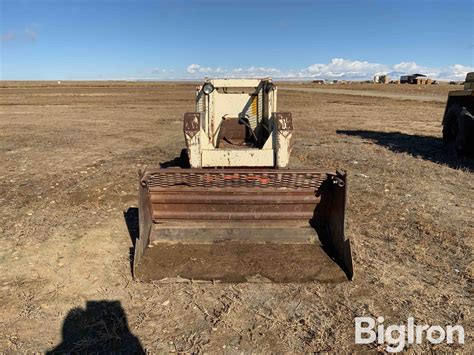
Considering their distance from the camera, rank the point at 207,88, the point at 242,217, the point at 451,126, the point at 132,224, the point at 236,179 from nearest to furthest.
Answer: the point at 236,179, the point at 242,217, the point at 132,224, the point at 207,88, the point at 451,126

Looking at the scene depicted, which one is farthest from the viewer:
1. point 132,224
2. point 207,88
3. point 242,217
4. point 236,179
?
point 207,88

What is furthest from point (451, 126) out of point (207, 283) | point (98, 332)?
point (98, 332)

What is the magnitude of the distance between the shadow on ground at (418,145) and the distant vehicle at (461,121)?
0.82 feet

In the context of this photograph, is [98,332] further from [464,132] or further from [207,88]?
[464,132]

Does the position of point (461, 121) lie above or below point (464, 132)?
above

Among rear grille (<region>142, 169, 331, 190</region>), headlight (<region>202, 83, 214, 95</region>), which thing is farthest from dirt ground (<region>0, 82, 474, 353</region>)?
headlight (<region>202, 83, 214, 95</region>)

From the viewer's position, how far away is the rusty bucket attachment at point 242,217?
4352mm

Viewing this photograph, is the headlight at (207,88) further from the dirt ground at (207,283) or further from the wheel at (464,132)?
the wheel at (464,132)

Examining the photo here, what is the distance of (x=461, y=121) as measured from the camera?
923 cm

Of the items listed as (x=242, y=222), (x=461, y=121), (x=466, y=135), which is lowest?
(x=242, y=222)

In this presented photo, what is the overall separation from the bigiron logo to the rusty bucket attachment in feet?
3.19

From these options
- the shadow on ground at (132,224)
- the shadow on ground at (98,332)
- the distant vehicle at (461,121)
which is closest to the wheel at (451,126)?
the distant vehicle at (461,121)

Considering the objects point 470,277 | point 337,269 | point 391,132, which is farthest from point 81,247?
point 391,132

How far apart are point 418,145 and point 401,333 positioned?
29.6 ft
